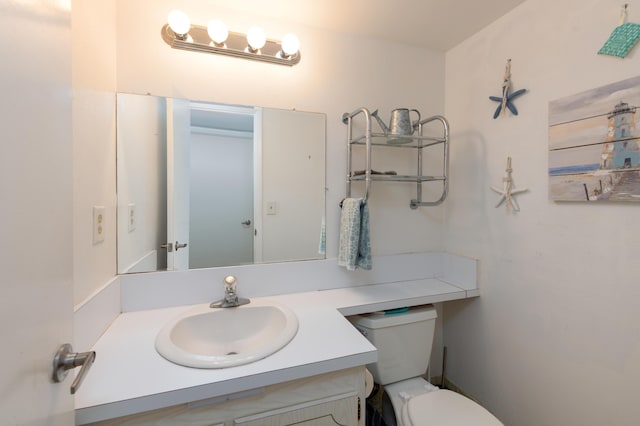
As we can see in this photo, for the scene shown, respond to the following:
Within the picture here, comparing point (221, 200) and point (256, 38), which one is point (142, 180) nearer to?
point (221, 200)

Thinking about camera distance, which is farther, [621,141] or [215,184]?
[215,184]

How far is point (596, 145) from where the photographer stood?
100cm

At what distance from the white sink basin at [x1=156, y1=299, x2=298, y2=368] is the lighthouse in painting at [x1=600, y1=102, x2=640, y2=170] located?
4.13 ft

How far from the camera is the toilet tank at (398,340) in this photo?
1310mm

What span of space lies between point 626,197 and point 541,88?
550 mm

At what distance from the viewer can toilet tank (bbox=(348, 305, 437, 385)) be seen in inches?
51.6

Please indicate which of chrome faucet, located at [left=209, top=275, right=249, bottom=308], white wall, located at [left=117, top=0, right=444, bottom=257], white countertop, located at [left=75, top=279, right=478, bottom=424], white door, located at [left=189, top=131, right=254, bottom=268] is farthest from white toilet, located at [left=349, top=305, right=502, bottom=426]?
white door, located at [left=189, top=131, right=254, bottom=268]

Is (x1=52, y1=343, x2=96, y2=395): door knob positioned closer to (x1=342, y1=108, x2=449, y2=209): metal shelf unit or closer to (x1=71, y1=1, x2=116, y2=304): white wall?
(x1=71, y1=1, x2=116, y2=304): white wall

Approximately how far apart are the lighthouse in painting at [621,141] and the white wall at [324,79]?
83cm

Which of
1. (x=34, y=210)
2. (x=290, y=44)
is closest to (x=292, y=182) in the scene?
(x=290, y=44)

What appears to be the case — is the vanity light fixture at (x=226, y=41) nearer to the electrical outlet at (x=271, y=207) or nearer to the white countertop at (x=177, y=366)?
the electrical outlet at (x=271, y=207)

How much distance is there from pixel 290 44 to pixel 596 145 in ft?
4.20

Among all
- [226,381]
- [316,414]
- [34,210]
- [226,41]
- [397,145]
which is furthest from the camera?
[397,145]

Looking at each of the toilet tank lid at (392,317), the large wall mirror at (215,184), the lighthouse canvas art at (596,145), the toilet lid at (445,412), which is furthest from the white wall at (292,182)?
the lighthouse canvas art at (596,145)
